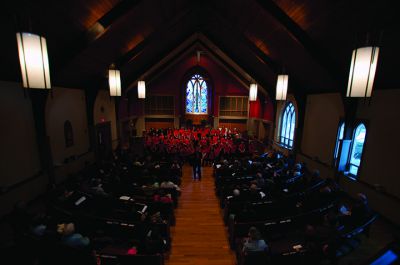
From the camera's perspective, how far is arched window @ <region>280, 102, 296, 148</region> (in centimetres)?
1262

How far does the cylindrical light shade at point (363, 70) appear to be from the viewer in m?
3.49

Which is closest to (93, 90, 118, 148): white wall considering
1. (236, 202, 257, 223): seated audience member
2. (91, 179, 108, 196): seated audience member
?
(91, 179, 108, 196): seated audience member

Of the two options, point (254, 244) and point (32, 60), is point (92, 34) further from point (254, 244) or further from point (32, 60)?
point (254, 244)

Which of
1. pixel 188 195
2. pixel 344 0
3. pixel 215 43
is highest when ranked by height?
pixel 215 43

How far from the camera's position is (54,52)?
6547 millimetres

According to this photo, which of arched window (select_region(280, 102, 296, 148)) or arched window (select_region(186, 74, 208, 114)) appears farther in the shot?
arched window (select_region(186, 74, 208, 114))

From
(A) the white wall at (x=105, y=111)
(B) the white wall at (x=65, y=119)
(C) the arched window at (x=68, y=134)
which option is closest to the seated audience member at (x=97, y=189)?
(B) the white wall at (x=65, y=119)

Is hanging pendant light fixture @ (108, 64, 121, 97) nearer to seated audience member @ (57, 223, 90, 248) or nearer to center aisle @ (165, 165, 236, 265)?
center aisle @ (165, 165, 236, 265)

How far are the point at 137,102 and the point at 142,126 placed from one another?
244cm

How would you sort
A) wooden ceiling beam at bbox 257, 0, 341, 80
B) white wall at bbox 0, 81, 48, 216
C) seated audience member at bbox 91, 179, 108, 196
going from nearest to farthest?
white wall at bbox 0, 81, 48, 216 < seated audience member at bbox 91, 179, 108, 196 < wooden ceiling beam at bbox 257, 0, 341, 80

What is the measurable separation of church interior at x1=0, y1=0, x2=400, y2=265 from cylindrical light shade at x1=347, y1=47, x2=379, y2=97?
0.02 m

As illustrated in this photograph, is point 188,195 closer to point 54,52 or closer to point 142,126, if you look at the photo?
point 54,52

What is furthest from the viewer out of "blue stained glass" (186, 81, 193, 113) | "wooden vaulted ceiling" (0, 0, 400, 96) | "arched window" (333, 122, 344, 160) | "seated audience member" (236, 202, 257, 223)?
"blue stained glass" (186, 81, 193, 113)

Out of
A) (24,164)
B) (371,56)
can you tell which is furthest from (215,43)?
(24,164)
